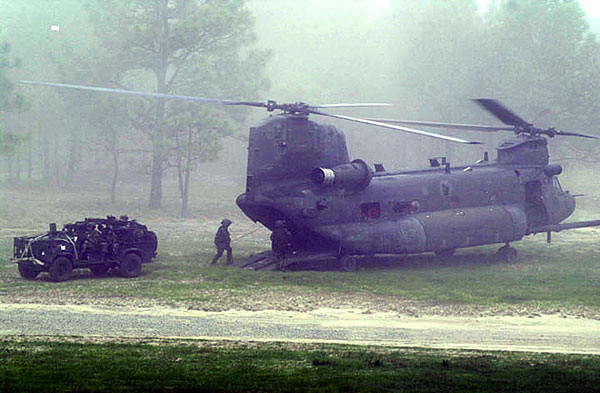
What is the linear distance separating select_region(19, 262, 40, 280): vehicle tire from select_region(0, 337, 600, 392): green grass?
28.1ft

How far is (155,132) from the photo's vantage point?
169 ft

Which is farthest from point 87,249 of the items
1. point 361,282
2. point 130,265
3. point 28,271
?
point 361,282

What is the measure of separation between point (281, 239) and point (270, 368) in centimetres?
1399

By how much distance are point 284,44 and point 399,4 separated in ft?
72.1

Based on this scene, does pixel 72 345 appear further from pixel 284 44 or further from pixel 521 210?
pixel 284 44

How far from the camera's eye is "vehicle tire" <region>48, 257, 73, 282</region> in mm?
23984

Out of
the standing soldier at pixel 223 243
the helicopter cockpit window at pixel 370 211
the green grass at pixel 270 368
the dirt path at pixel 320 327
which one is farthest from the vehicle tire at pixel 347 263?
the green grass at pixel 270 368

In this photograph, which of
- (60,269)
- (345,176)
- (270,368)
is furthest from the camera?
(345,176)

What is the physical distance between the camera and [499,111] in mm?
29578

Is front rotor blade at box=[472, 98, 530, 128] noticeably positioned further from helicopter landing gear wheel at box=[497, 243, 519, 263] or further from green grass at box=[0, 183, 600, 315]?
green grass at box=[0, 183, 600, 315]

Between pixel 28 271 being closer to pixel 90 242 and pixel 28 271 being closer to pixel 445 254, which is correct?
pixel 90 242

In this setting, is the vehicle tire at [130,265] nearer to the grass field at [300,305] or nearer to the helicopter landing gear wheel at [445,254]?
the grass field at [300,305]

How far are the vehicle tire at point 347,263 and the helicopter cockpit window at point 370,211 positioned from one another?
1.56 m

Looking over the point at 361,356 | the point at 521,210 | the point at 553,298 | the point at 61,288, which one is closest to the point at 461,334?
the point at 361,356
